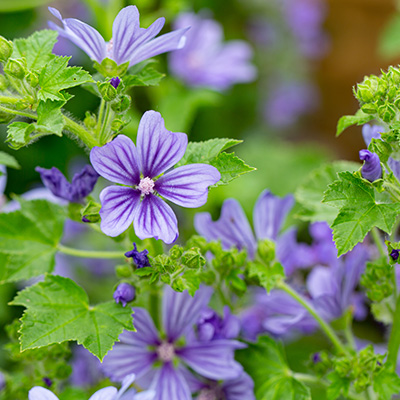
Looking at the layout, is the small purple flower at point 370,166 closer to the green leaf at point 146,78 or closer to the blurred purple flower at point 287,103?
the green leaf at point 146,78

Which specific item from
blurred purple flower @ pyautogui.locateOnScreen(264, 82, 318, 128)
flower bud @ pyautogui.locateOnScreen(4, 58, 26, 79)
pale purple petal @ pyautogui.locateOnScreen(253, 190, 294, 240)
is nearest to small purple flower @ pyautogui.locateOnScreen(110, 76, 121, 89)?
flower bud @ pyautogui.locateOnScreen(4, 58, 26, 79)

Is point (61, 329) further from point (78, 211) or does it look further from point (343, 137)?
point (343, 137)

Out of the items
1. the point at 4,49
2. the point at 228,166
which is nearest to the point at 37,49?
the point at 4,49

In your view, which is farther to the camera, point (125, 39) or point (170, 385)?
point (170, 385)

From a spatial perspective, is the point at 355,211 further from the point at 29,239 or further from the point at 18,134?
the point at 29,239

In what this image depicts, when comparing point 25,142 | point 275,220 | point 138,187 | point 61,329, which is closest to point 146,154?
point 138,187

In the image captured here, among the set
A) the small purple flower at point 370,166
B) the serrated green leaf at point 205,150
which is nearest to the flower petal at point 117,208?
the serrated green leaf at point 205,150
